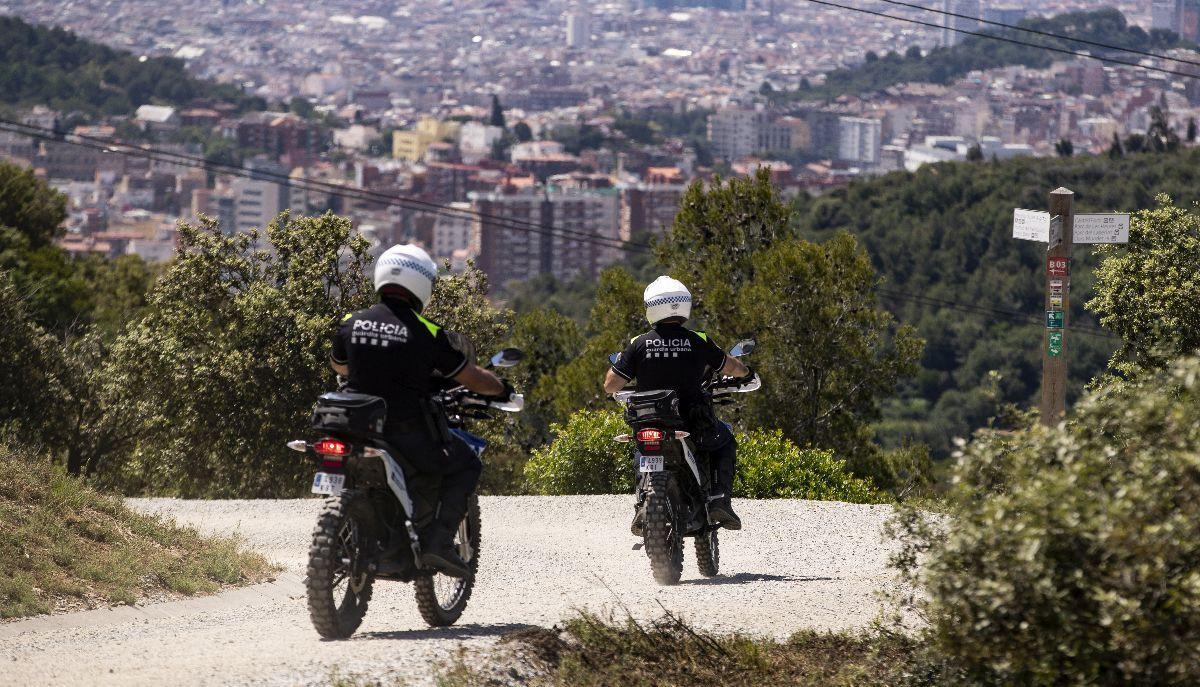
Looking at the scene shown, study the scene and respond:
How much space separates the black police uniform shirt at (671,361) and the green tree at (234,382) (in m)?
13.6

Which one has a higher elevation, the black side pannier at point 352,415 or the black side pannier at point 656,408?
the black side pannier at point 352,415

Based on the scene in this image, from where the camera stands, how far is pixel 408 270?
260 inches

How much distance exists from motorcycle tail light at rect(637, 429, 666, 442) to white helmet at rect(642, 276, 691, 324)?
59cm

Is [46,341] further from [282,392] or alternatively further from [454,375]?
[454,375]

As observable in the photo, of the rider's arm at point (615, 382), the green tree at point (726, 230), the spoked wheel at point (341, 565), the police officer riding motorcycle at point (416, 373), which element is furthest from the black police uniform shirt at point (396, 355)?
the green tree at point (726, 230)

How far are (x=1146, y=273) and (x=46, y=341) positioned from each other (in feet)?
41.7

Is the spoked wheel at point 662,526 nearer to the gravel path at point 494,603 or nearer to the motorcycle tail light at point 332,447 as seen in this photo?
the gravel path at point 494,603

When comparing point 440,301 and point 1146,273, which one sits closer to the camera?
point 1146,273

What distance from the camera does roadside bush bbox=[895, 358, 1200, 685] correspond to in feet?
16.1

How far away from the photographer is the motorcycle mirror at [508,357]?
21.9ft

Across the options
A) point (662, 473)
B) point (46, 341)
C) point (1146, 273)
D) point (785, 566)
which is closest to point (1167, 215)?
point (1146, 273)

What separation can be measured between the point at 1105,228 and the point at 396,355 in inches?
320

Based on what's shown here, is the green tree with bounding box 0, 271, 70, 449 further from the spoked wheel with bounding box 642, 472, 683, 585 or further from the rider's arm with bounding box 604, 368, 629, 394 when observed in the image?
the spoked wheel with bounding box 642, 472, 683, 585

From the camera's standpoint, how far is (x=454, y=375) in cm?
661
